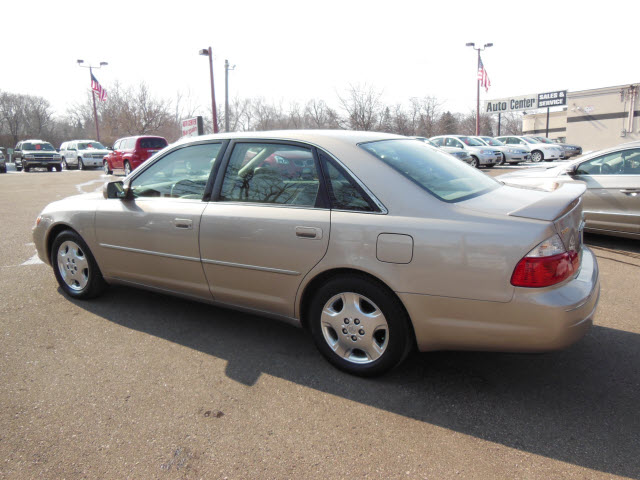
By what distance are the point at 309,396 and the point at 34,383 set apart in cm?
179

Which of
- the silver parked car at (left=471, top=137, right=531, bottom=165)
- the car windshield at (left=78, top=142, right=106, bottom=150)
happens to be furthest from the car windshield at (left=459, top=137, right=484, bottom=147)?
the car windshield at (left=78, top=142, right=106, bottom=150)

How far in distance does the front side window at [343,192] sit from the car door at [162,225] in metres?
1.03

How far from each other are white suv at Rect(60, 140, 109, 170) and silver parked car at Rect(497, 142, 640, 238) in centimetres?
2762

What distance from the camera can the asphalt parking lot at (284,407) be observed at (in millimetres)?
2291

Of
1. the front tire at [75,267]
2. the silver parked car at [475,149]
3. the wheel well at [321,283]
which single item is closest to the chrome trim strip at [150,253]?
the front tire at [75,267]

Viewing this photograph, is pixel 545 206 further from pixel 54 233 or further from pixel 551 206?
pixel 54 233

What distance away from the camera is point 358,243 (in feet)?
9.25

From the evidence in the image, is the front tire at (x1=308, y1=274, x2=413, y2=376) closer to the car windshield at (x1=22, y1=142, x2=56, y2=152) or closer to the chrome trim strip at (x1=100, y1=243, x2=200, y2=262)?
the chrome trim strip at (x1=100, y1=243, x2=200, y2=262)

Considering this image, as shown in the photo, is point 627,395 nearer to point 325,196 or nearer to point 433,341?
point 433,341

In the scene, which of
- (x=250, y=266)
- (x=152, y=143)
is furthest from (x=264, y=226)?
(x=152, y=143)

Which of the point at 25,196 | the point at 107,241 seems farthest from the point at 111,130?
the point at 107,241

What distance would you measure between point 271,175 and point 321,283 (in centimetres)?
86

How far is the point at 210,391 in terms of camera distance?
2957mm

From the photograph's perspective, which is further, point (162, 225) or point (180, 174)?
point (180, 174)
